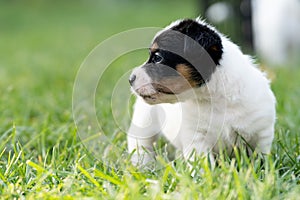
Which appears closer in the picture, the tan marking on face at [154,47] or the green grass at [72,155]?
the green grass at [72,155]

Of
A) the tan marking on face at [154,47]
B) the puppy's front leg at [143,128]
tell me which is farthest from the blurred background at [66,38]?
the tan marking on face at [154,47]

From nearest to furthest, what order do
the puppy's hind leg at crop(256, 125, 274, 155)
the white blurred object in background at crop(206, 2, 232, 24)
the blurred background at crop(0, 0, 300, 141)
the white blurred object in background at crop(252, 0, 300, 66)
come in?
the puppy's hind leg at crop(256, 125, 274, 155), the blurred background at crop(0, 0, 300, 141), the white blurred object in background at crop(252, 0, 300, 66), the white blurred object in background at crop(206, 2, 232, 24)

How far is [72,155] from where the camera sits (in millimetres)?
3719

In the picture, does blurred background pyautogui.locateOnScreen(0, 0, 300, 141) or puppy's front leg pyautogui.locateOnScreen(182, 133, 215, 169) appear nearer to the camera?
puppy's front leg pyautogui.locateOnScreen(182, 133, 215, 169)

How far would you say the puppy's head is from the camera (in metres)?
3.18

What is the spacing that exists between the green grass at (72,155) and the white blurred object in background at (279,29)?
4.84ft

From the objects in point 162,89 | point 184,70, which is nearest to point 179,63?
point 184,70

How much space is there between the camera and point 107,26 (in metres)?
14.3

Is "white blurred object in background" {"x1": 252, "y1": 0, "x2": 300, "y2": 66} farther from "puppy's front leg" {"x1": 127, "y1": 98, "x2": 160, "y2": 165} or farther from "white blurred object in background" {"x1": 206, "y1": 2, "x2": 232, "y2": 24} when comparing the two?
"puppy's front leg" {"x1": 127, "y1": 98, "x2": 160, "y2": 165}

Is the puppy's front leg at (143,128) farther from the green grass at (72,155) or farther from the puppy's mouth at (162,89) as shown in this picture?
the puppy's mouth at (162,89)

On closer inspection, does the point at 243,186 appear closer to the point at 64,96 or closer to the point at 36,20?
the point at 64,96

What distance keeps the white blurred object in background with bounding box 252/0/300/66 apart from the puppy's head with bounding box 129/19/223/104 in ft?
19.2

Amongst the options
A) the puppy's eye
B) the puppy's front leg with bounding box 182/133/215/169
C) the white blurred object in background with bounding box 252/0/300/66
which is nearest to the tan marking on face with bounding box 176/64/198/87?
the puppy's eye

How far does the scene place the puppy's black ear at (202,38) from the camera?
318 centimetres
